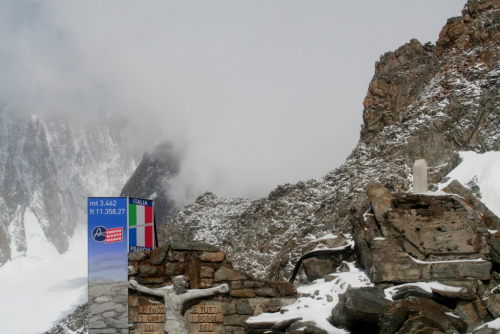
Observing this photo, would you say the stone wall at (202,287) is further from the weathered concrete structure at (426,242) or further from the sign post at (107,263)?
the weathered concrete structure at (426,242)

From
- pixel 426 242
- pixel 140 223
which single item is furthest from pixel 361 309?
pixel 140 223

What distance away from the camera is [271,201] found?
118 feet

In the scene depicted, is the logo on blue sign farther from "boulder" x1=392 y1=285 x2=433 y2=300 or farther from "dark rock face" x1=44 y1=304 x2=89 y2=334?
"dark rock face" x1=44 y1=304 x2=89 y2=334

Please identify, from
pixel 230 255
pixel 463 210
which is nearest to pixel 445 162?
pixel 230 255

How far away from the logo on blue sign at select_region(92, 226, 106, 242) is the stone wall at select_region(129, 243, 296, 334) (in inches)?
59.2

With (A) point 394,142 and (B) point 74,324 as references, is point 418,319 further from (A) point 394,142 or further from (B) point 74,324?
(B) point 74,324

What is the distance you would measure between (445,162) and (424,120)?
353 centimetres

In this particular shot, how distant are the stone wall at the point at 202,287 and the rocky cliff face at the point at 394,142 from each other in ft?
51.3

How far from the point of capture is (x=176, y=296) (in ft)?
28.7

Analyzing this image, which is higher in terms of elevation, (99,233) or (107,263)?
(99,233)

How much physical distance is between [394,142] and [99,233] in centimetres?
2474

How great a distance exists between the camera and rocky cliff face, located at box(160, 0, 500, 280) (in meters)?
28.9

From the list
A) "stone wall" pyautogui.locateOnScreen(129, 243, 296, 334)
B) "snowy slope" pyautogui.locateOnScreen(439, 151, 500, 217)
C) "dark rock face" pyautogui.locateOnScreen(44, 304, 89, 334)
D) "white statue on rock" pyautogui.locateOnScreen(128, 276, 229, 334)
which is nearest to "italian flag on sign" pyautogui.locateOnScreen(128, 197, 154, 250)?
"stone wall" pyautogui.locateOnScreen(129, 243, 296, 334)

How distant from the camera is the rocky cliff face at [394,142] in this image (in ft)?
94.8
